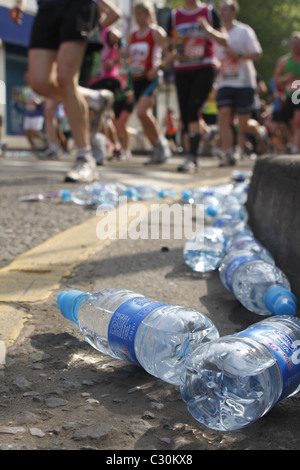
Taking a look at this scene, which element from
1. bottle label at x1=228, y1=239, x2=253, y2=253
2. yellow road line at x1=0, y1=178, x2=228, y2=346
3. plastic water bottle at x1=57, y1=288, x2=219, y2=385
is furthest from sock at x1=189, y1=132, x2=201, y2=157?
plastic water bottle at x1=57, y1=288, x2=219, y2=385

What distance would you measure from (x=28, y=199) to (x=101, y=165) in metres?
3.93

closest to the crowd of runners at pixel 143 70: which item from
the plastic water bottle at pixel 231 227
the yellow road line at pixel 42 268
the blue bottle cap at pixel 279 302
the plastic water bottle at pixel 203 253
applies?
the yellow road line at pixel 42 268

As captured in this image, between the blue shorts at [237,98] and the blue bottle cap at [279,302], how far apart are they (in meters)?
7.09

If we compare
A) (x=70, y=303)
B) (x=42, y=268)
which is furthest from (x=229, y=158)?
(x=70, y=303)

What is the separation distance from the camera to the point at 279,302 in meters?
2.03

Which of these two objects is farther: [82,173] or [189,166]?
[189,166]

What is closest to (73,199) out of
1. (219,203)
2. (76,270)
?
(219,203)

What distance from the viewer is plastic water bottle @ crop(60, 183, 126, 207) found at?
4.74 metres

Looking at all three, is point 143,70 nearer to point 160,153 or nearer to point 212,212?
point 160,153

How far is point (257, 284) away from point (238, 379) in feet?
3.01

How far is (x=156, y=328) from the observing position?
1711 millimetres

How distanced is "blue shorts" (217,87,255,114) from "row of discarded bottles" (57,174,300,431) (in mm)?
6897

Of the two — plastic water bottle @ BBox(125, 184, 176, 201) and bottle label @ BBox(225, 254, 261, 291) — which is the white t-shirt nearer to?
plastic water bottle @ BBox(125, 184, 176, 201)
